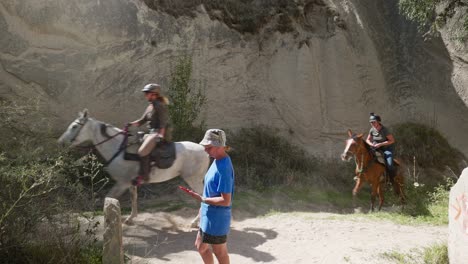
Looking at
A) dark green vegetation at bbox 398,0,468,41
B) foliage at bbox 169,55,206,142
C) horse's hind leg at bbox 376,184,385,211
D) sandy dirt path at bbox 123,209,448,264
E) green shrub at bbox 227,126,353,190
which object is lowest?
sandy dirt path at bbox 123,209,448,264

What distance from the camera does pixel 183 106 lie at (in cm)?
1262

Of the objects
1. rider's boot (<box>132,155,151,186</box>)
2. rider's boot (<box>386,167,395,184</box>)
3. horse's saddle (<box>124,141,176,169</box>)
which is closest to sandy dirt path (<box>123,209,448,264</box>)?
rider's boot (<box>132,155,151,186</box>)

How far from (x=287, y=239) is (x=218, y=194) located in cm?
371

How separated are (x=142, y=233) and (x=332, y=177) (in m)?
7.48

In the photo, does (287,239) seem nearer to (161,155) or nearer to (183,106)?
(161,155)

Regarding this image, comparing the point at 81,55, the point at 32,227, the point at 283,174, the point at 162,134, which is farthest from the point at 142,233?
the point at 81,55

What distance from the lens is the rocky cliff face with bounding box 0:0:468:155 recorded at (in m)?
12.9

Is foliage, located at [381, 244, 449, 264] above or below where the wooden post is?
below

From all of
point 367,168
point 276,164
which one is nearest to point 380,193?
point 367,168

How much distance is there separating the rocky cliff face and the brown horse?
3922mm

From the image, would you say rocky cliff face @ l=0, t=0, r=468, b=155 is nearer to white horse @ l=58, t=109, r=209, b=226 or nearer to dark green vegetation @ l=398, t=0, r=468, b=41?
dark green vegetation @ l=398, t=0, r=468, b=41

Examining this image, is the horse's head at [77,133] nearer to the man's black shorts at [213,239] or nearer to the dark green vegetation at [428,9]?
the man's black shorts at [213,239]

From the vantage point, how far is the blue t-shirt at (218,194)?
495 cm

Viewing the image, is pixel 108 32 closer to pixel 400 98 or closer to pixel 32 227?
pixel 32 227
